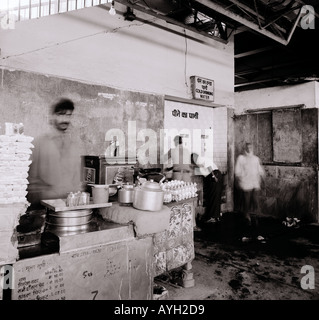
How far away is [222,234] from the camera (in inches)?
237

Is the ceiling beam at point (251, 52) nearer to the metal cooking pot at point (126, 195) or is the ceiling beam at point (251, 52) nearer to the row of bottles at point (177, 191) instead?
the row of bottles at point (177, 191)

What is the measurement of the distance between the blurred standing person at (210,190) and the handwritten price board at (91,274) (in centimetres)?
420

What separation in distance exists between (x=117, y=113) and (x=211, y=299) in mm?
3652

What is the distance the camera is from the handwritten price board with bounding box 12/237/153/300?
2.17 m

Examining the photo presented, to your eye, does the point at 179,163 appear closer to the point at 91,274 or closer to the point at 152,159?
the point at 152,159

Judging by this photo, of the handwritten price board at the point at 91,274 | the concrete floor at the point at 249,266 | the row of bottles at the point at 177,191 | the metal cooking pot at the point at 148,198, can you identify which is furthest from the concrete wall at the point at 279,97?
the handwritten price board at the point at 91,274

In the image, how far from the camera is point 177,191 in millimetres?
3627

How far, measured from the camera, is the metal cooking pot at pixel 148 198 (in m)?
2.82

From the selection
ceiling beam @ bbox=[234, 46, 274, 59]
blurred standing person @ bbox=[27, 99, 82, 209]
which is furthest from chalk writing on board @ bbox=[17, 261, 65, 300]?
A: ceiling beam @ bbox=[234, 46, 274, 59]

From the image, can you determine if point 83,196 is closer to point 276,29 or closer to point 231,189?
point 276,29

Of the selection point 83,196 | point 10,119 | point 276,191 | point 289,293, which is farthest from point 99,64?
point 276,191

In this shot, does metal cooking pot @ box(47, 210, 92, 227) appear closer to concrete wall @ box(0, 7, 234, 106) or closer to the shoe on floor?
concrete wall @ box(0, 7, 234, 106)

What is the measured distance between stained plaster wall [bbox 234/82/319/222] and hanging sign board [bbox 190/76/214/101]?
162 cm

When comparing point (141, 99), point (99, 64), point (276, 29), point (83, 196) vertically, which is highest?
point (276, 29)
